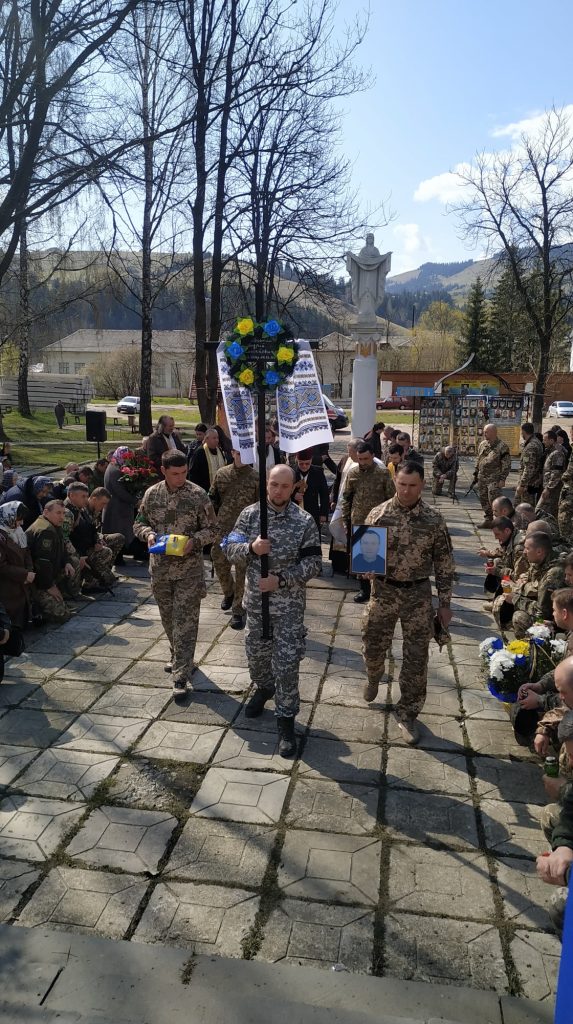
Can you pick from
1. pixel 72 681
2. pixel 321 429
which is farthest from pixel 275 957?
pixel 321 429

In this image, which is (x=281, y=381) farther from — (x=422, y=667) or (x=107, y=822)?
(x=107, y=822)

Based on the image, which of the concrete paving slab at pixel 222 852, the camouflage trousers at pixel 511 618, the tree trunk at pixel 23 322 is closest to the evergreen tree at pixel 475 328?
the tree trunk at pixel 23 322

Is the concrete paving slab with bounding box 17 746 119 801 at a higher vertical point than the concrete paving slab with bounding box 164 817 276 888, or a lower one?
higher

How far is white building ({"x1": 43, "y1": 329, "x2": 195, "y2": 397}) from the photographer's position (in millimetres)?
74625

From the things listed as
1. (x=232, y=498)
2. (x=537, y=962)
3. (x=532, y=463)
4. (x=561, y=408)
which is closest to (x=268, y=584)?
(x=537, y=962)

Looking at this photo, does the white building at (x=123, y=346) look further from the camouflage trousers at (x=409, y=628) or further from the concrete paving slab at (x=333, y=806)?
the concrete paving slab at (x=333, y=806)

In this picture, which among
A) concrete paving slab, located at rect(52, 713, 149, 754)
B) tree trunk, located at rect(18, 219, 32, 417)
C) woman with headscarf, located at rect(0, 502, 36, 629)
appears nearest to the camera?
concrete paving slab, located at rect(52, 713, 149, 754)

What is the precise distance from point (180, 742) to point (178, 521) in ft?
5.84

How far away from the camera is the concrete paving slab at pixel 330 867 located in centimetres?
370

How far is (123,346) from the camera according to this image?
71.5 metres

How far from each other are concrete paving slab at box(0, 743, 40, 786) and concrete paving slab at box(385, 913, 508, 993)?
8.73 ft

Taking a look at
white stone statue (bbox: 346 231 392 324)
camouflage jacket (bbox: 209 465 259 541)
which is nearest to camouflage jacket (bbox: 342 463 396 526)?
camouflage jacket (bbox: 209 465 259 541)

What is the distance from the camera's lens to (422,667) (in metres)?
5.21

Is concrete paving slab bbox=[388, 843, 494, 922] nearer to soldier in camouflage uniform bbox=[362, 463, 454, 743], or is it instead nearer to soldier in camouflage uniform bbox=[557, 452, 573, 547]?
soldier in camouflage uniform bbox=[362, 463, 454, 743]
